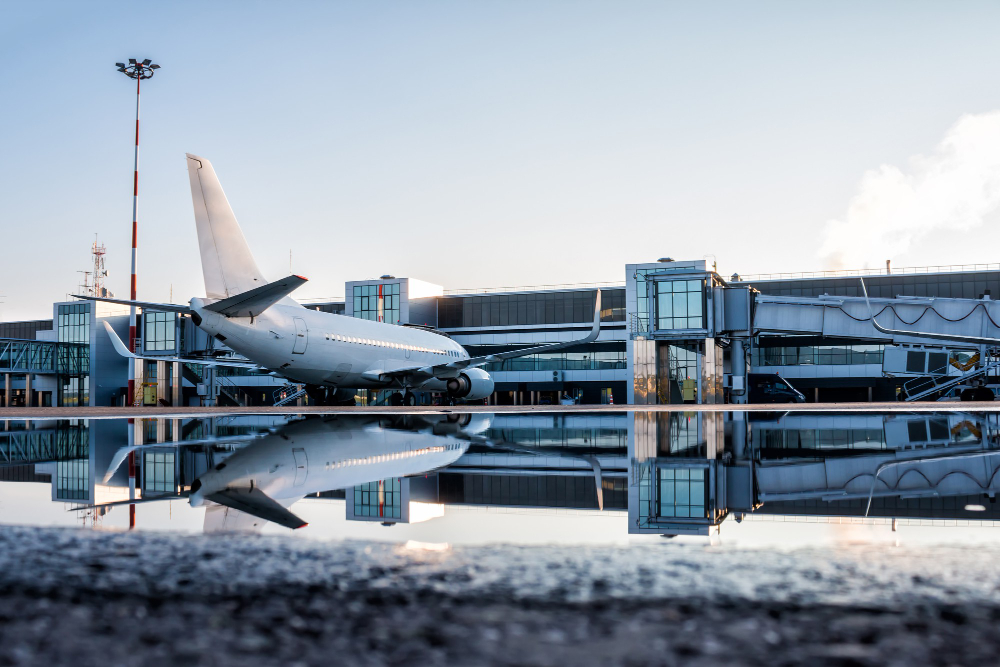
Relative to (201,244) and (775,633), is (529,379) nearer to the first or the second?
(201,244)

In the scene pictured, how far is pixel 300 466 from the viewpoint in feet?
19.8

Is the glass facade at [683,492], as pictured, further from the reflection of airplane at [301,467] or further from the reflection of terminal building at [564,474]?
the reflection of airplane at [301,467]

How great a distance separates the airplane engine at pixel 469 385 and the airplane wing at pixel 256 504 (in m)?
28.4

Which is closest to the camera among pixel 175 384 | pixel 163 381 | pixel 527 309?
pixel 527 309

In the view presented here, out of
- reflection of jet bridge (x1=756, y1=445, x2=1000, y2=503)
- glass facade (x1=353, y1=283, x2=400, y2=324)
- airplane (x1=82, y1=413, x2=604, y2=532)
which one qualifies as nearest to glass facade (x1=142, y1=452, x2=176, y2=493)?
airplane (x1=82, y1=413, x2=604, y2=532)

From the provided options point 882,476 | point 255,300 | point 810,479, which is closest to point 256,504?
point 810,479

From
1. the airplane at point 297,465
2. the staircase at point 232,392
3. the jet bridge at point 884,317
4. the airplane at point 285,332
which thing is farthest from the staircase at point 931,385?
the staircase at point 232,392

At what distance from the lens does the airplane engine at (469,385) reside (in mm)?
33031

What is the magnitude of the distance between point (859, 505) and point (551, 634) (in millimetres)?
2891

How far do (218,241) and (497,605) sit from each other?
21.4 meters

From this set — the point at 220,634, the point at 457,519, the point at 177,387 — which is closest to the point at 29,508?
the point at 457,519

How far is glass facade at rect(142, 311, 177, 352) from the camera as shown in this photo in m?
73.3

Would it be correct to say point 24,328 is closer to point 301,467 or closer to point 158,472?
point 158,472

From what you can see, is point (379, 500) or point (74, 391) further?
point (74, 391)
